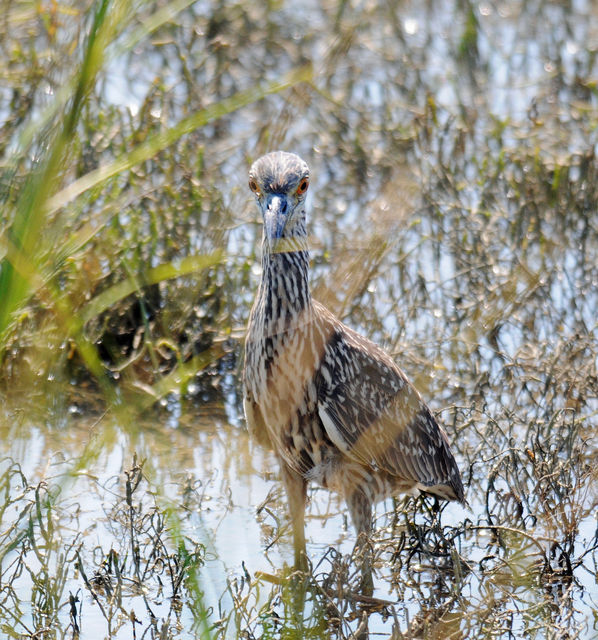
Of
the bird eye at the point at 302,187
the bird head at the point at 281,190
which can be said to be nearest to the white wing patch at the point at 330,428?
the bird head at the point at 281,190

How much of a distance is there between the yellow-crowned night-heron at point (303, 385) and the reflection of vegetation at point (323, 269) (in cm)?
21

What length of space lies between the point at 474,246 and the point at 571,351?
4.01 ft

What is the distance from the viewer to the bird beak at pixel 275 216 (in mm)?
→ 4617

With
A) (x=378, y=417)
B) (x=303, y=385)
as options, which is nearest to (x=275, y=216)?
(x=303, y=385)

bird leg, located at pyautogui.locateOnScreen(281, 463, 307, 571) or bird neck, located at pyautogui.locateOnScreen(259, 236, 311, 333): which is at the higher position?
bird neck, located at pyautogui.locateOnScreen(259, 236, 311, 333)

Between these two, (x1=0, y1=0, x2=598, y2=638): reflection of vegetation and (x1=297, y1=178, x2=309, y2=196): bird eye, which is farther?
(x1=297, y1=178, x2=309, y2=196): bird eye

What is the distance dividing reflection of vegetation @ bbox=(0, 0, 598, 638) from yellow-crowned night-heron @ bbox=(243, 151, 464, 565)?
213 millimetres

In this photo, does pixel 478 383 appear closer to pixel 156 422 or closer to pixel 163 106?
pixel 156 422

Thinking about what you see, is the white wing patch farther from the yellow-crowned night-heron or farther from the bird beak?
the bird beak

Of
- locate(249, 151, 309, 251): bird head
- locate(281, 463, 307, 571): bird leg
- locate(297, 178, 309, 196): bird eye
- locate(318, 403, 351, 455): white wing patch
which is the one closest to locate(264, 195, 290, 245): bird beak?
locate(249, 151, 309, 251): bird head

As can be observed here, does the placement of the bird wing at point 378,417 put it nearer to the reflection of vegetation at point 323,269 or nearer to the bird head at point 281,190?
the reflection of vegetation at point 323,269

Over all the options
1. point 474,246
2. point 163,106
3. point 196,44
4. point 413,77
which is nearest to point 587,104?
point 413,77

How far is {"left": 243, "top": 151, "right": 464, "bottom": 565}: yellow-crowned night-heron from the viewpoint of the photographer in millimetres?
4883

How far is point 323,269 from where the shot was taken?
761cm
